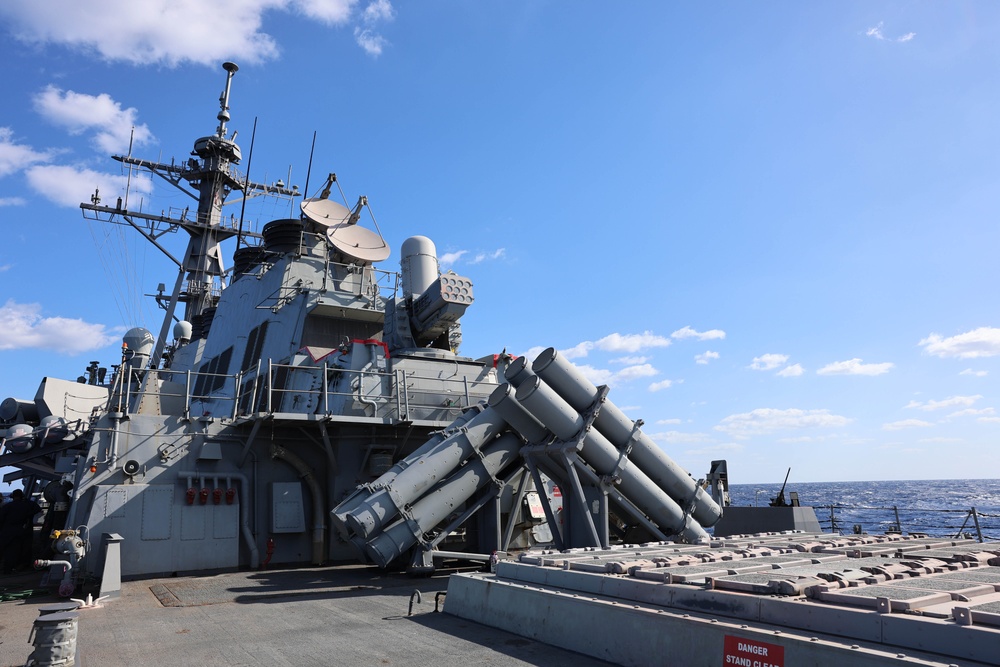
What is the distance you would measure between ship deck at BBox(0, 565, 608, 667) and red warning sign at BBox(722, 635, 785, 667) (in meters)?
1.13

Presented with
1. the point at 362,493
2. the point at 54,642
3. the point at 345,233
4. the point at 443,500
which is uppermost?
the point at 345,233

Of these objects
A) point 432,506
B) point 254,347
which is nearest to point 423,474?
point 432,506

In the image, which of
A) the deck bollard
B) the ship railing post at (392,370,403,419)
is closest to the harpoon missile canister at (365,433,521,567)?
the ship railing post at (392,370,403,419)

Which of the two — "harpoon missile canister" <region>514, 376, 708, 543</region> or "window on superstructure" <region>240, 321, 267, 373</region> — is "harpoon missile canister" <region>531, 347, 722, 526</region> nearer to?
"harpoon missile canister" <region>514, 376, 708, 543</region>

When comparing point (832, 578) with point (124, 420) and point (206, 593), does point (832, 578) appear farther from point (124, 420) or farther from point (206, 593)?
point (124, 420)

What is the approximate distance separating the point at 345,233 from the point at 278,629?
12.2 meters

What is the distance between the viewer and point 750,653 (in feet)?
13.2

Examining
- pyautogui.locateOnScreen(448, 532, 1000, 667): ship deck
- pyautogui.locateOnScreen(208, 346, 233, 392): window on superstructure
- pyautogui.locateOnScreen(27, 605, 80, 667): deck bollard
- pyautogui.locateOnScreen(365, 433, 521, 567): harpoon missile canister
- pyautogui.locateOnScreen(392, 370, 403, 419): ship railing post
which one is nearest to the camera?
pyautogui.locateOnScreen(448, 532, 1000, 667): ship deck

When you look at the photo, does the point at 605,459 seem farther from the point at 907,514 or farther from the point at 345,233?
the point at 907,514

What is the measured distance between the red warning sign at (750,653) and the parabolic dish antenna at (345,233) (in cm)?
1448

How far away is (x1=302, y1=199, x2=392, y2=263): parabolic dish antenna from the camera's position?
675 inches

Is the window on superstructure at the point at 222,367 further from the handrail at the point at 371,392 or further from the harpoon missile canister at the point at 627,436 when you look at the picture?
the harpoon missile canister at the point at 627,436

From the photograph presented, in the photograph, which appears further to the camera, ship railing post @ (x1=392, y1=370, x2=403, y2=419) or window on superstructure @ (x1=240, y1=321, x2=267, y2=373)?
window on superstructure @ (x1=240, y1=321, x2=267, y2=373)

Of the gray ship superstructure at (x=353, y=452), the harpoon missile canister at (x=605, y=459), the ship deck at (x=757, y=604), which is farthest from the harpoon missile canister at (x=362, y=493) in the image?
the ship deck at (x=757, y=604)
